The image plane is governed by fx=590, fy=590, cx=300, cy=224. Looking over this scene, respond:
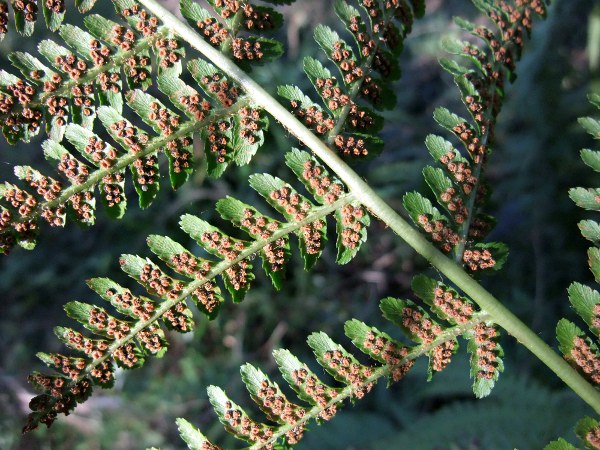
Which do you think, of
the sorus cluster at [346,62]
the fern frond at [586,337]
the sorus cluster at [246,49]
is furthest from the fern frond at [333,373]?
the sorus cluster at [246,49]

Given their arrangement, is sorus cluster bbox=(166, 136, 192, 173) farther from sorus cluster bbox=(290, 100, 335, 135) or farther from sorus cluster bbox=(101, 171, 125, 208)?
sorus cluster bbox=(290, 100, 335, 135)

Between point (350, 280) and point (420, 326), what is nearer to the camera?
point (420, 326)

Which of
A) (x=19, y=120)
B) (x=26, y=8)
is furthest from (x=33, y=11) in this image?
(x=19, y=120)

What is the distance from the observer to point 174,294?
7.29 ft

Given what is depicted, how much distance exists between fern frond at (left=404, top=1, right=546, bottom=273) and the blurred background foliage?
156 centimetres

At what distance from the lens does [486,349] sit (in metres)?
2.24

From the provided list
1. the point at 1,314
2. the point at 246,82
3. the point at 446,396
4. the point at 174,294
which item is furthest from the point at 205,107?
the point at 1,314

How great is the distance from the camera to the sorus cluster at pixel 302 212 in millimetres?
2256

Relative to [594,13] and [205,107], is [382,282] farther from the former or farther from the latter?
[205,107]

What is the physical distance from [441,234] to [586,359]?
702 millimetres

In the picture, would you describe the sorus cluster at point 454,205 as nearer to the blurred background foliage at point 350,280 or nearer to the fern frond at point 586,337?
the fern frond at point 586,337

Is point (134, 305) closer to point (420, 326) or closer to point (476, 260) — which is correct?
point (420, 326)

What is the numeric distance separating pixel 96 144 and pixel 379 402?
2.84 metres

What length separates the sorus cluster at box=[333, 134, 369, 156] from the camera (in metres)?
2.25
